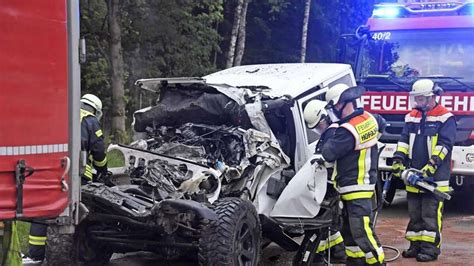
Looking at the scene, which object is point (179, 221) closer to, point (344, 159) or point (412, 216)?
point (344, 159)

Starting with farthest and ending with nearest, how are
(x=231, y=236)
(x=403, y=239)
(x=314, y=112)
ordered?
(x=403, y=239), (x=314, y=112), (x=231, y=236)

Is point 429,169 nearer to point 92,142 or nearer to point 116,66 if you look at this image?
point 92,142

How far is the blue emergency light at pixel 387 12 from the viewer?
10.1 meters

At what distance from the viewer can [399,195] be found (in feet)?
38.4

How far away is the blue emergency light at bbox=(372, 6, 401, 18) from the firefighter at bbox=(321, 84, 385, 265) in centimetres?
442

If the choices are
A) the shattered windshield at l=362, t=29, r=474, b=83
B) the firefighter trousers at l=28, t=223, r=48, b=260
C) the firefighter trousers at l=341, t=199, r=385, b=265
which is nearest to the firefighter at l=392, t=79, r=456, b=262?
the firefighter trousers at l=341, t=199, r=385, b=265

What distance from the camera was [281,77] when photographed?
279 inches

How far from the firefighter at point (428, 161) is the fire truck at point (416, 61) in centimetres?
191

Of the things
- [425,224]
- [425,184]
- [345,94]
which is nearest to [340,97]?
[345,94]

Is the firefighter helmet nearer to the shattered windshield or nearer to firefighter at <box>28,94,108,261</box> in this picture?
firefighter at <box>28,94,108,261</box>

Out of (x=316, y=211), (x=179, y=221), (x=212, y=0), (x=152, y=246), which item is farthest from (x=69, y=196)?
(x=212, y=0)

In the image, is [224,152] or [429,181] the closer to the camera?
[224,152]

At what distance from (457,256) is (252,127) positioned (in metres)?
2.51

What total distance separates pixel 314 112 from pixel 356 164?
27.5 inches
